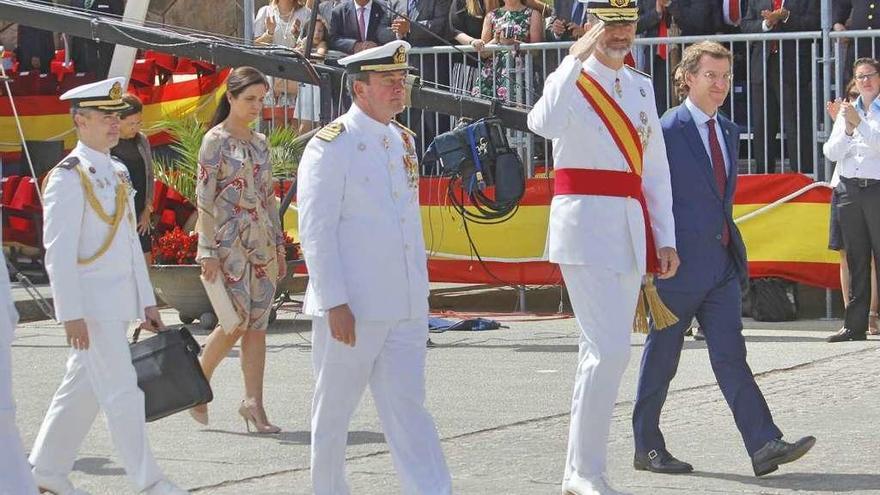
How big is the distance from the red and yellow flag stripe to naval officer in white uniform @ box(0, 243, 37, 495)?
7.93 feet

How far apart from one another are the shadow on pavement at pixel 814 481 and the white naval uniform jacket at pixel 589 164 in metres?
1.06

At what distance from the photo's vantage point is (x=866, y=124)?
39.1 feet

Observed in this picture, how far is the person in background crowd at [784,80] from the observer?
13547mm

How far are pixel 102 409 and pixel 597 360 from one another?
6.10 ft

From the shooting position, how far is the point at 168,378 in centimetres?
730

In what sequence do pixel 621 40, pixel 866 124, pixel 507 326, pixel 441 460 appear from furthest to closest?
pixel 507 326 < pixel 866 124 < pixel 621 40 < pixel 441 460

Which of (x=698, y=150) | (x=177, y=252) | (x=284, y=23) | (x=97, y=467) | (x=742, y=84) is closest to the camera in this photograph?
(x=698, y=150)

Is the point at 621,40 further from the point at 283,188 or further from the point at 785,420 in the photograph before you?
the point at 283,188

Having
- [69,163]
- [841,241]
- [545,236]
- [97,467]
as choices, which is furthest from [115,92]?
[545,236]

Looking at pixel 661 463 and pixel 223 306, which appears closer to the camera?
pixel 661 463

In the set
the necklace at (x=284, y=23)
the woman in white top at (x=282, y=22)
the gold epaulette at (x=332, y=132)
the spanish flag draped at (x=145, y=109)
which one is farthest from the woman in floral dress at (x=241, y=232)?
the spanish flag draped at (x=145, y=109)

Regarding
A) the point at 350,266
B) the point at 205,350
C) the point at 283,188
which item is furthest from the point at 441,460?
the point at 283,188

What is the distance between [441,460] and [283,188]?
793 cm

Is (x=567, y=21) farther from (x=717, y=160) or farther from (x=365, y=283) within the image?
(x=365, y=283)
